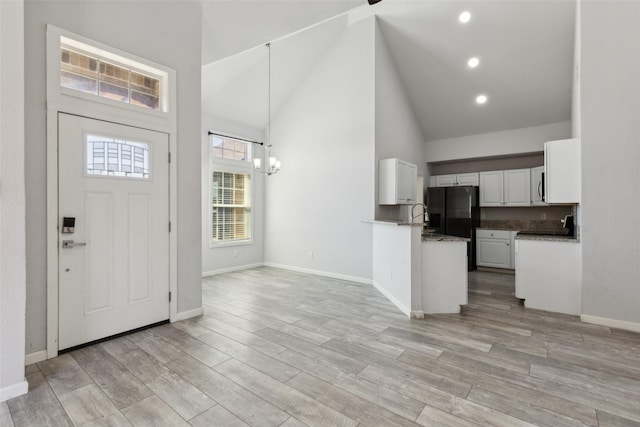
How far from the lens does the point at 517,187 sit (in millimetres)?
6465

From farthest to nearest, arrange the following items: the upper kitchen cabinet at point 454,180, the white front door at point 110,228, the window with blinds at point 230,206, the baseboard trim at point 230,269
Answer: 1. the upper kitchen cabinet at point 454,180
2. the window with blinds at point 230,206
3. the baseboard trim at point 230,269
4. the white front door at point 110,228

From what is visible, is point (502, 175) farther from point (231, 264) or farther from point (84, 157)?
point (84, 157)

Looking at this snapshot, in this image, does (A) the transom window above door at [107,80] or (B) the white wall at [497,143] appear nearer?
(A) the transom window above door at [107,80]

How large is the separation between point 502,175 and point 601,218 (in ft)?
11.4

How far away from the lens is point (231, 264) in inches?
251

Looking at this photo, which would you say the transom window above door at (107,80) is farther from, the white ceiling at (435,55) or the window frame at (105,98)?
the white ceiling at (435,55)

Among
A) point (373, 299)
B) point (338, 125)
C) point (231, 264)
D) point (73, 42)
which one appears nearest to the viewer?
point (73, 42)

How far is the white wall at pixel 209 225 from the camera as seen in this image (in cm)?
595

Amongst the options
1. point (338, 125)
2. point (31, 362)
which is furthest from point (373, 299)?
point (31, 362)

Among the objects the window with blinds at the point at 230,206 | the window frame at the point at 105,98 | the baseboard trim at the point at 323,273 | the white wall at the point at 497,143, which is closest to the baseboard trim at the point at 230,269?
the baseboard trim at the point at 323,273

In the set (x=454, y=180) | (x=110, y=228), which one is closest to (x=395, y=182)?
(x=454, y=180)

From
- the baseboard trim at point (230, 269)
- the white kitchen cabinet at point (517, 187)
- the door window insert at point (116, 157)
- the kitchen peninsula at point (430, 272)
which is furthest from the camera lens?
the white kitchen cabinet at point (517, 187)

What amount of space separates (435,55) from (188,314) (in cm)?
570
